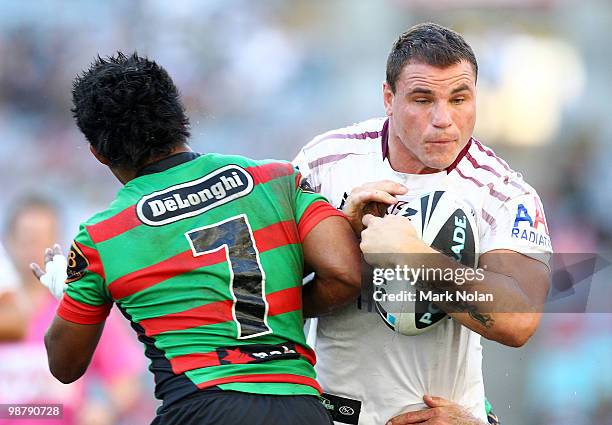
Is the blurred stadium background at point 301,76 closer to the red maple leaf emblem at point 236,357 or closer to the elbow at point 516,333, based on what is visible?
the elbow at point 516,333

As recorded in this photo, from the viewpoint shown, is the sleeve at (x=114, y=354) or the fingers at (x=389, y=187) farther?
the sleeve at (x=114, y=354)

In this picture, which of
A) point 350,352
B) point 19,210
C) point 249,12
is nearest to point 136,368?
point 19,210

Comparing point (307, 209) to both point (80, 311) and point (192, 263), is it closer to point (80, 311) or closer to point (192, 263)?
point (192, 263)

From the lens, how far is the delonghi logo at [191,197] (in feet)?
9.55

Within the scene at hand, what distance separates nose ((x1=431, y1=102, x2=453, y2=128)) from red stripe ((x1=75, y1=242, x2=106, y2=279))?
117 cm

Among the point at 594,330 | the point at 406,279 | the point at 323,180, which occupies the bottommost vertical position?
the point at 594,330

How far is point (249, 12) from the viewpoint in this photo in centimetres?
962

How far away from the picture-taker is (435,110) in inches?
127

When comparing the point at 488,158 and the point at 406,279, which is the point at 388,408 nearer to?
the point at 406,279

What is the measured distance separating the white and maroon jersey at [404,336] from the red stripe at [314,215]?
0.32 m

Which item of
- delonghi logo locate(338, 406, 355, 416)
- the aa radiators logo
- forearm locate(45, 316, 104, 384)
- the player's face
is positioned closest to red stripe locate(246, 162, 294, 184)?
the player's face

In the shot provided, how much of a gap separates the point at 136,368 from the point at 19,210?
4.20 feet

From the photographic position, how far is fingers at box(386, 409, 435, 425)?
3.34 meters

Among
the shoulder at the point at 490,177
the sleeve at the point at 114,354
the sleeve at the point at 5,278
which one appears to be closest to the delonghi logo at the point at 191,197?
the shoulder at the point at 490,177
